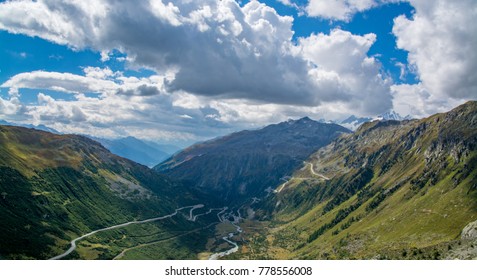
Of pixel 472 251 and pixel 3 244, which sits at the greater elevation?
pixel 472 251

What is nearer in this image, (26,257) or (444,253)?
(444,253)

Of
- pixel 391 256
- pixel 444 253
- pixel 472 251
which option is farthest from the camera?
pixel 391 256
